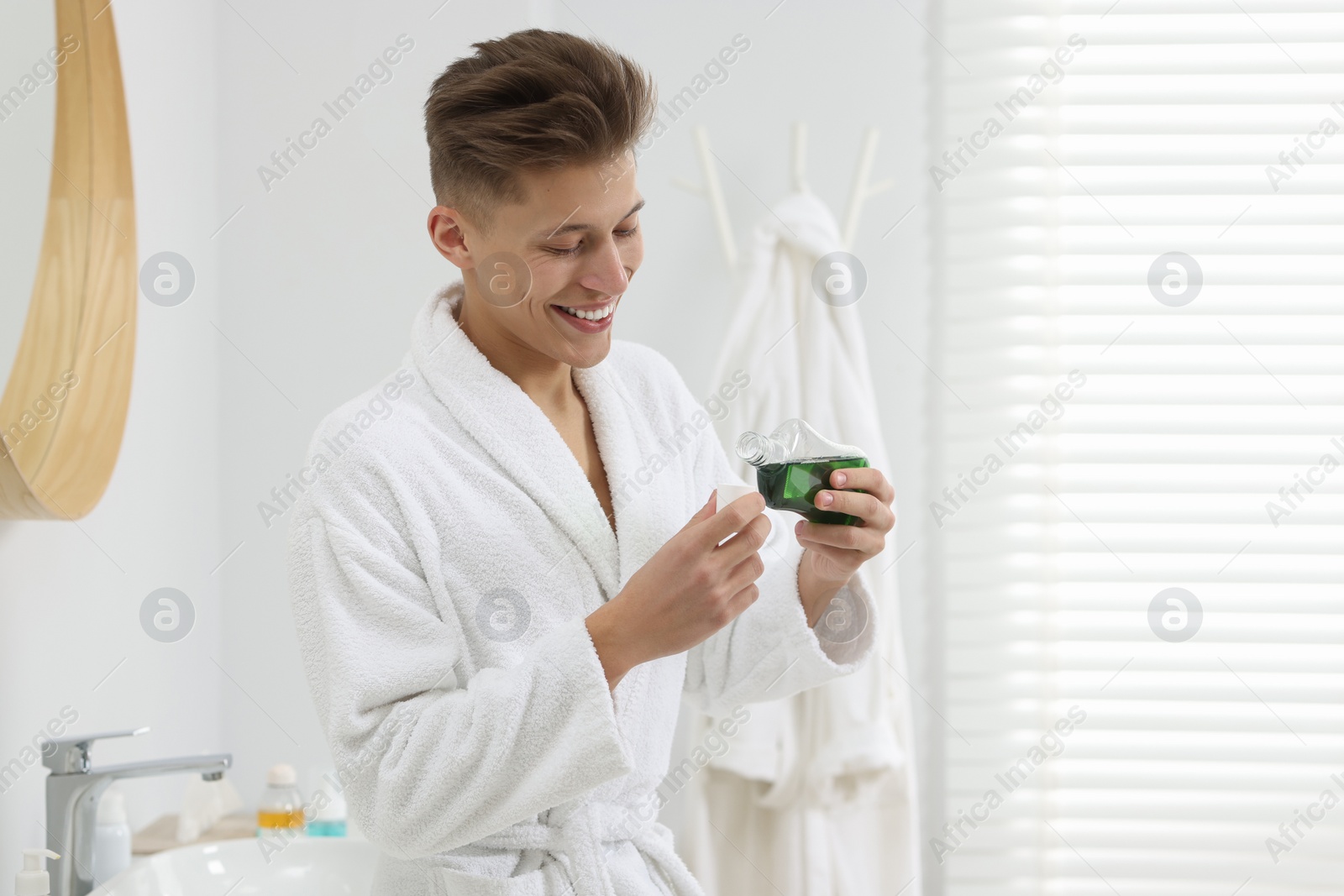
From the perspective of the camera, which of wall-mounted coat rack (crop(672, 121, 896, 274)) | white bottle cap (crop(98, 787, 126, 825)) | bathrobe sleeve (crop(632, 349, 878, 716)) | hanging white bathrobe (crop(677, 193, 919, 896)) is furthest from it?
wall-mounted coat rack (crop(672, 121, 896, 274))

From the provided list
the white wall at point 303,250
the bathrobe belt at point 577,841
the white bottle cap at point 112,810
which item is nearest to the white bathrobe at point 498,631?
the bathrobe belt at point 577,841

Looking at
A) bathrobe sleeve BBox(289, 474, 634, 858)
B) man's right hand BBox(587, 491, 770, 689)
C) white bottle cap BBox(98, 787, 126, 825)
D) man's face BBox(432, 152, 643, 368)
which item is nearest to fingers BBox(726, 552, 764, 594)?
man's right hand BBox(587, 491, 770, 689)

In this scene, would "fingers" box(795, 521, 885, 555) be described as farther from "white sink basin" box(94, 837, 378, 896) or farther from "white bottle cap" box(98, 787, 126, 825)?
"white bottle cap" box(98, 787, 126, 825)

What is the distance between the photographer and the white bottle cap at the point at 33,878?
3.35 ft

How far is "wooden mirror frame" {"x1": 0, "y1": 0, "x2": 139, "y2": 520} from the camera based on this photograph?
43.7 inches

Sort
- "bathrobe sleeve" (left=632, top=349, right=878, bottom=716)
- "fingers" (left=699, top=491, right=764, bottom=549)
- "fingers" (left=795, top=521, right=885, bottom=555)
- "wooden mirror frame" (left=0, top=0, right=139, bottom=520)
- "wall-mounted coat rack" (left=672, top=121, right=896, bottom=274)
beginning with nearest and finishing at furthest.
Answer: "fingers" (left=699, top=491, right=764, bottom=549) → "fingers" (left=795, top=521, right=885, bottom=555) → "bathrobe sleeve" (left=632, top=349, right=878, bottom=716) → "wooden mirror frame" (left=0, top=0, right=139, bottom=520) → "wall-mounted coat rack" (left=672, top=121, right=896, bottom=274)

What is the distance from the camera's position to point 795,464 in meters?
0.85

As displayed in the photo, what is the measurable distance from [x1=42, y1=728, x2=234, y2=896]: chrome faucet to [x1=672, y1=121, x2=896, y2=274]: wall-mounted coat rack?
3.46 feet

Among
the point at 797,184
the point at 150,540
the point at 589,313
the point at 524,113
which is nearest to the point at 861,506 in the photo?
the point at 589,313

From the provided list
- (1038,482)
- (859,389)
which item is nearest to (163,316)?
(859,389)

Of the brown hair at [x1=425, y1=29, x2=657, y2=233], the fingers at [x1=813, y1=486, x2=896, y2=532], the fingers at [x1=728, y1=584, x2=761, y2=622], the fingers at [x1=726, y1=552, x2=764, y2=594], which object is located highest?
the brown hair at [x1=425, y1=29, x2=657, y2=233]

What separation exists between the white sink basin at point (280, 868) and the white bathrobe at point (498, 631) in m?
0.37

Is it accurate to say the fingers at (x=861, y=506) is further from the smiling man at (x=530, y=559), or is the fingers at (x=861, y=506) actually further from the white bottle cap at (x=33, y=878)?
the white bottle cap at (x=33, y=878)

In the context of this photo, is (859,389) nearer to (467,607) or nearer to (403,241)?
(403,241)
